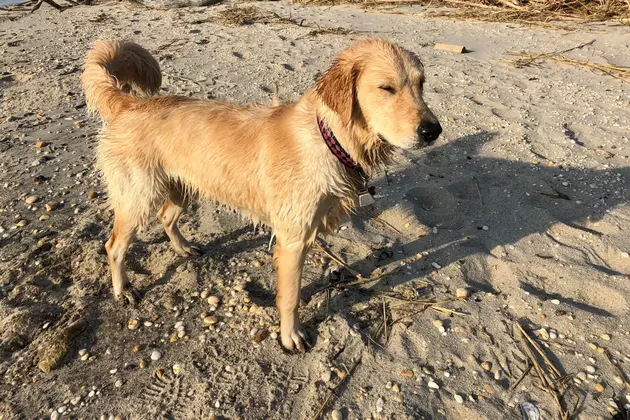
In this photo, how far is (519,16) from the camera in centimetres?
997

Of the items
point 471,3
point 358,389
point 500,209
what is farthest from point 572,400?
point 471,3

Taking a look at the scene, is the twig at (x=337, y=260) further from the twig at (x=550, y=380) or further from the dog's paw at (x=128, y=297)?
the dog's paw at (x=128, y=297)

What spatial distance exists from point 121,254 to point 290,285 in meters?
1.63

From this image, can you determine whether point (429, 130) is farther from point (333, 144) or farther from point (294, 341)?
point (294, 341)

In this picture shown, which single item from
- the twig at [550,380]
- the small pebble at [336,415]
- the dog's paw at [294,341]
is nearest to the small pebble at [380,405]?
the small pebble at [336,415]

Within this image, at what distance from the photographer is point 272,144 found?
9.54 feet

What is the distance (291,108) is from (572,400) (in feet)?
9.04

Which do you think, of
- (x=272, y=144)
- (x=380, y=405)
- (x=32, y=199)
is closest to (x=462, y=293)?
(x=380, y=405)

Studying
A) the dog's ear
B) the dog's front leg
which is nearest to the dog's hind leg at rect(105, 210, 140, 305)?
the dog's front leg

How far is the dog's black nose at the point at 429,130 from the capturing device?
244 cm

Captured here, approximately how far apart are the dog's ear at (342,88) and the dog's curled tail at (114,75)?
1773 millimetres

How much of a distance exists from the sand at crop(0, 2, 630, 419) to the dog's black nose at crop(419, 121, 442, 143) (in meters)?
1.55

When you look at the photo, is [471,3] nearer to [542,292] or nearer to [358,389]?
[542,292]

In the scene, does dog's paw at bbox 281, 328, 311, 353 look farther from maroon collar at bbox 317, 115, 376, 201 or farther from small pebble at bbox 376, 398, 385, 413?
maroon collar at bbox 317, 115, 376, 201
